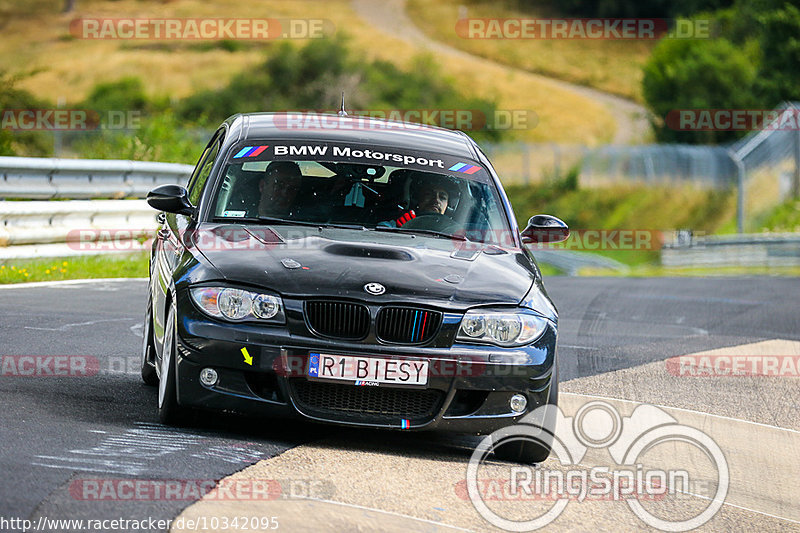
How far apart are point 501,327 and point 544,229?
1504 millimetres

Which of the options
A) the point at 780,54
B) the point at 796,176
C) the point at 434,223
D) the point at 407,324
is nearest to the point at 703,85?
the point at 780,54

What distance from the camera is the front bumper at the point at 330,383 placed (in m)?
5.97

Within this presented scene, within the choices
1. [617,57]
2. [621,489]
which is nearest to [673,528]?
[621,489]

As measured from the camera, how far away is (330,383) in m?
6.01

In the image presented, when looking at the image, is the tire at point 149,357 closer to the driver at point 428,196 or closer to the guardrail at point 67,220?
the driver at point 428,196

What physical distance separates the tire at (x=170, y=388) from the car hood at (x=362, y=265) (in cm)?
39

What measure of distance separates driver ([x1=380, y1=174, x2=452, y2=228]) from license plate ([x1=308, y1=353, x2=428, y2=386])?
4.63ft

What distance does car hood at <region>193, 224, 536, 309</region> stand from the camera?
A: 6082 millimetres

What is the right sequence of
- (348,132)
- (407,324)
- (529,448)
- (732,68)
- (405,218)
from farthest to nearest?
1. (732,68)
2. (348,132)
3. (405,218)
4. (529,448)
5. (407,324)

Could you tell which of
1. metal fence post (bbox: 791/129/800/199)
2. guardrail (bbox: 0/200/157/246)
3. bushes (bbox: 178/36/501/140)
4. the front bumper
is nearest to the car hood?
the front bumper

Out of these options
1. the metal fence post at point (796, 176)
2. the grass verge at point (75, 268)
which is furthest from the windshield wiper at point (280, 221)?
the metal fence post at point (796, 176)

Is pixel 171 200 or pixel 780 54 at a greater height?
pixel 780 54

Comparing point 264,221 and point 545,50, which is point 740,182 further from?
point 545,50

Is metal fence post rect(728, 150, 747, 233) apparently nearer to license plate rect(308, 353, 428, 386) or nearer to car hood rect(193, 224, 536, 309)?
car hood rect(193, 224, 536, 309)
